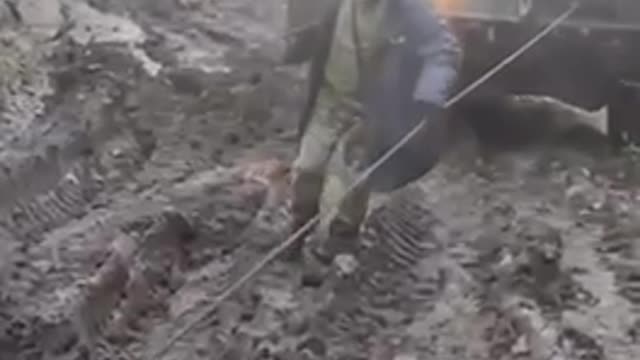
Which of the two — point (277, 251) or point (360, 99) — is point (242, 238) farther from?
point (277, 251)

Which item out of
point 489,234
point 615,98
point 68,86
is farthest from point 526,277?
point 68,86

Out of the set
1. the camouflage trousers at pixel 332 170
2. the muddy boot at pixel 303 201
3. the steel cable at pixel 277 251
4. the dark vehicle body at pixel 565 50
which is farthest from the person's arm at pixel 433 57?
the dark vehicle body at pixel 565 50

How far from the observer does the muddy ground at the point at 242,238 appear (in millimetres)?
6574

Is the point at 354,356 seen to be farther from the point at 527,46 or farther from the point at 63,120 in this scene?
the point at 63,120

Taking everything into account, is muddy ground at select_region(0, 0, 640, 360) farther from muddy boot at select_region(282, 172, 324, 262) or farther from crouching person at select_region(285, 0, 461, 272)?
crouching person at select_region(285, 0, 461, 272)

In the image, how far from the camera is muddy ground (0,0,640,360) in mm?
6574

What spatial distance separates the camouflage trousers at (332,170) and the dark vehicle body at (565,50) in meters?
2.79

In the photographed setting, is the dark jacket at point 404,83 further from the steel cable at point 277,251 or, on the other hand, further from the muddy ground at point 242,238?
the muddy ground at point 242,238

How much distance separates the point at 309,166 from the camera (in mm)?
7328

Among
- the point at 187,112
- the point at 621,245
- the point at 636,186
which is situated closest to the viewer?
the point at 621,245

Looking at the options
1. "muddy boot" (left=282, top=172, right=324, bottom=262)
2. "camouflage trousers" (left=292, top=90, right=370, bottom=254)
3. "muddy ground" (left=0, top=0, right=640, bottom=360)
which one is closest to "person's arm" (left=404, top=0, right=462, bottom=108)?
"camouflage trousers" (left=292, top=90, right=370, bottom=254)

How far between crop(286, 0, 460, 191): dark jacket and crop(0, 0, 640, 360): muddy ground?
740 mm

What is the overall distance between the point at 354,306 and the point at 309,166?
0.81m

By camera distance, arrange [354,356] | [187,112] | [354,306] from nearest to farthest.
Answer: [354,356], [354,306], [187,112]
